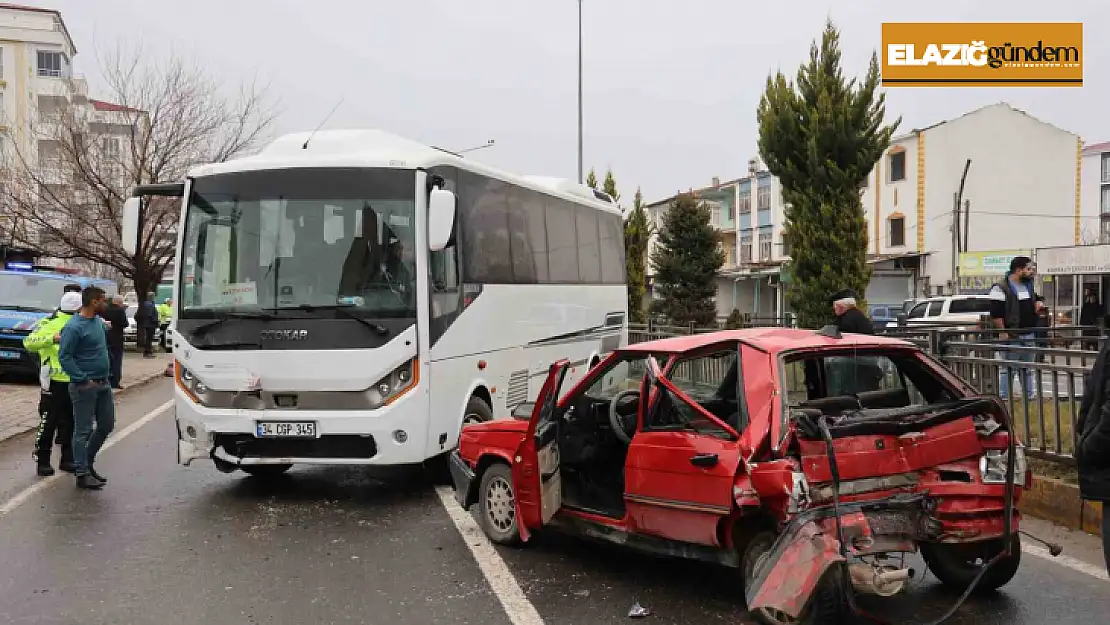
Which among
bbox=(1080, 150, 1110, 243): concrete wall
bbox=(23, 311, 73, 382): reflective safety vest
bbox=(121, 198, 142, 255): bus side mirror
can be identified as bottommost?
bbox=(23, 311, 73, 382): reflective safety vest

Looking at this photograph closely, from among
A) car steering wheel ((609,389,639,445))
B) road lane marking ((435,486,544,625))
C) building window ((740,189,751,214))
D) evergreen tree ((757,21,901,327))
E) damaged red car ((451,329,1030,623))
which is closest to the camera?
damaged red car ((451,329,1030,623))

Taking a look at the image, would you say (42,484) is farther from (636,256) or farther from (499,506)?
(636,256)

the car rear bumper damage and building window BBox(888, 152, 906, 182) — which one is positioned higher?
building window BBox(888, 152, 906, 182)

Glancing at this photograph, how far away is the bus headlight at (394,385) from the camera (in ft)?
25.7

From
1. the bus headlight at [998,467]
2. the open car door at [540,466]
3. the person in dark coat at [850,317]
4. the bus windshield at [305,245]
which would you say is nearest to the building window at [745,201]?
the person in dark coat at [850,317]

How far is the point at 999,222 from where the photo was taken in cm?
4553

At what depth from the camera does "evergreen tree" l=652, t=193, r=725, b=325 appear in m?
34.6

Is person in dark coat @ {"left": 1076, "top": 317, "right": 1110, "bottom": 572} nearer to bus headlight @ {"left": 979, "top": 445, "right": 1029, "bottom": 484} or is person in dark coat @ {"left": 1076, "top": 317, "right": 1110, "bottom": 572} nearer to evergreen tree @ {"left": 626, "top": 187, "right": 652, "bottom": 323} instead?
bus headlight @ {"left": 979, "top": 445, "right": 1029, "bottom": 484}

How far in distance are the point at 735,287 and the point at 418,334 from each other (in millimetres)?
51101

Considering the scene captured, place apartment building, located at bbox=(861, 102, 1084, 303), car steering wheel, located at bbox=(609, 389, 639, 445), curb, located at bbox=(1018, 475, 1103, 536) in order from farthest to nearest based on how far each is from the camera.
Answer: apartment building, located at bbox=(861, 102, 1084, 303) → curb, located at bbox=(1018, 475, 1103, 536) → car steering wheel, located at bbox=(609, 389, 639, 445)

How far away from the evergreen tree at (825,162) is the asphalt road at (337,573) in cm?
1137

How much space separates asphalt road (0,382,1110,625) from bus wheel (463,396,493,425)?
0.98m

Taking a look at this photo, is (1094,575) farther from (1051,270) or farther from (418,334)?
(1051,270)

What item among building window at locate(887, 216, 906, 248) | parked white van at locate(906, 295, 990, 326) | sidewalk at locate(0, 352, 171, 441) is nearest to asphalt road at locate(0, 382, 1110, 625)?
sidewalk at locate(0, 352, 171, 441)
